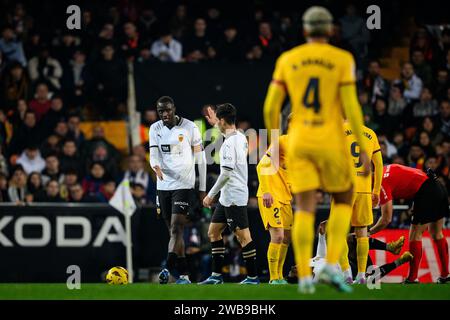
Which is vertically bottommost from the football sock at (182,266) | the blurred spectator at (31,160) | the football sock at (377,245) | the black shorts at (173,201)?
the football sock at (182,266)

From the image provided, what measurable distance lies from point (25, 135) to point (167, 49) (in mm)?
3720

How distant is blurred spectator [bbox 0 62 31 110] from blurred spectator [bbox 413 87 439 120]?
8.34m

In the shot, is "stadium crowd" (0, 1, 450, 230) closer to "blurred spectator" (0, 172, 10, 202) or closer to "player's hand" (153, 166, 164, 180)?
"blurred spectator" (0, 172, 10, 202)

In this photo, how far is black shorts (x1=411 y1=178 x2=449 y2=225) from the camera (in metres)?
15.4

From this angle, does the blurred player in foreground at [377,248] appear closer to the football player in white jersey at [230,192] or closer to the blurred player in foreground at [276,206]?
the blurred player in foreground at [276,206]

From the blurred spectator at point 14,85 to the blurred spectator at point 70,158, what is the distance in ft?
7.20

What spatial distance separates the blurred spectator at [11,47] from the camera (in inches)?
942

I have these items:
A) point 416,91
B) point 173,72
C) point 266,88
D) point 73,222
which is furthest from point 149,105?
point 416,91

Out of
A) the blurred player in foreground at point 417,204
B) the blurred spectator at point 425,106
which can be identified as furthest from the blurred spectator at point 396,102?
the blurred player in foreground at point 417,204

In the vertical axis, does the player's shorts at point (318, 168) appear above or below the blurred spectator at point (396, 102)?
below

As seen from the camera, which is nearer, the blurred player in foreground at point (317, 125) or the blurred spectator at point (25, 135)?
the blurred player in foreground at point (317, 125)

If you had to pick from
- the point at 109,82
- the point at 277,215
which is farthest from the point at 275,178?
the point at 109,82

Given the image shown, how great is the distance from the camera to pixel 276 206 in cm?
1498

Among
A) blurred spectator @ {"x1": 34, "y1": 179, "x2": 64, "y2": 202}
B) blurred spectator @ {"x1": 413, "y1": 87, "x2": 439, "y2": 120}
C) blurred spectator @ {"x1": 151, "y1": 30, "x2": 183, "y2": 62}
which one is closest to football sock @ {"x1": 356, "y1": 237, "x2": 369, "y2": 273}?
blurred spectator @ {"x1": 34, "y1": 179, "x2": 64, "y2": 202}
